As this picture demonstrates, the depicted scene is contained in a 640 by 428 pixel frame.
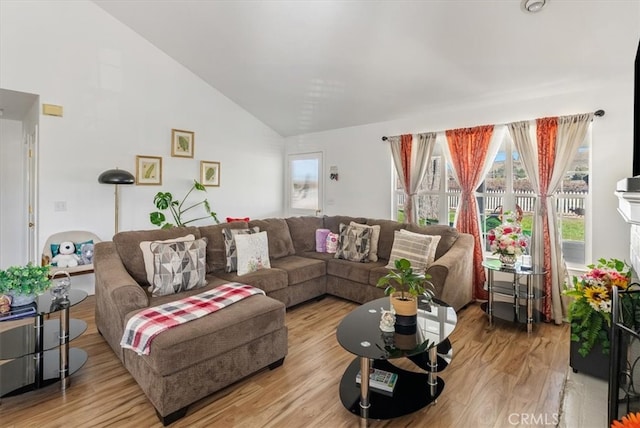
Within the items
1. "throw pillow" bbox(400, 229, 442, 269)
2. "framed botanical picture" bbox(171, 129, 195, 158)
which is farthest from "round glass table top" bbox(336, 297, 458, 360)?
"framed botanical picture" bbox(171, 129, 195, 158)

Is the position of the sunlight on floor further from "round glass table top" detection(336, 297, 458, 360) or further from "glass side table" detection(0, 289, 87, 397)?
"glass side table" detection(0, 289, 87, 397)

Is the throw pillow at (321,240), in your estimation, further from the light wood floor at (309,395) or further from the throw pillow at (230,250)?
the light wood floor at (309,395)

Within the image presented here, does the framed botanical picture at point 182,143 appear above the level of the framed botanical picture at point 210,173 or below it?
above

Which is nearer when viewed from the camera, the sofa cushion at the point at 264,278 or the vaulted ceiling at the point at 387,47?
the vaulted ceiling at the point at 387,47

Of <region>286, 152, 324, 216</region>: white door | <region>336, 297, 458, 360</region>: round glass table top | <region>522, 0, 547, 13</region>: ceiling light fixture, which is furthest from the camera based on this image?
<region>286, 152, 324, 216</region>: white door

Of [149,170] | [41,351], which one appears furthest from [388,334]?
[149,170]

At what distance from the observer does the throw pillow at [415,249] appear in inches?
133

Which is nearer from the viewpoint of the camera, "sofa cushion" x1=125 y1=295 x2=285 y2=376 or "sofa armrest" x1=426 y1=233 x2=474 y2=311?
"sofa cushion" x1=125 y1=295 x2=285 y2=376

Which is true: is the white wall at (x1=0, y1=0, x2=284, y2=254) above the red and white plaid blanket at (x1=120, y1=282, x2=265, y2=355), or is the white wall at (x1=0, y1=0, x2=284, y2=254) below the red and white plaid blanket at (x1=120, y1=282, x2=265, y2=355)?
above

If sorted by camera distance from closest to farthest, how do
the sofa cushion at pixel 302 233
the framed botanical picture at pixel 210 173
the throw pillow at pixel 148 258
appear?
the throw pillow at pixel 148 258, the sofa cushion at pixel 302 233, the framed botanical picture at pixel 210 173

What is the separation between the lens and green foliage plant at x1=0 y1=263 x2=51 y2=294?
1930 mm

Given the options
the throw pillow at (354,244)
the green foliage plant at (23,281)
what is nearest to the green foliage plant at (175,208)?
the green foliage plant at (23,281)

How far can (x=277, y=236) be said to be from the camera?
13.1ft

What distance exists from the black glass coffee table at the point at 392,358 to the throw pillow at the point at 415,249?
1.07m
